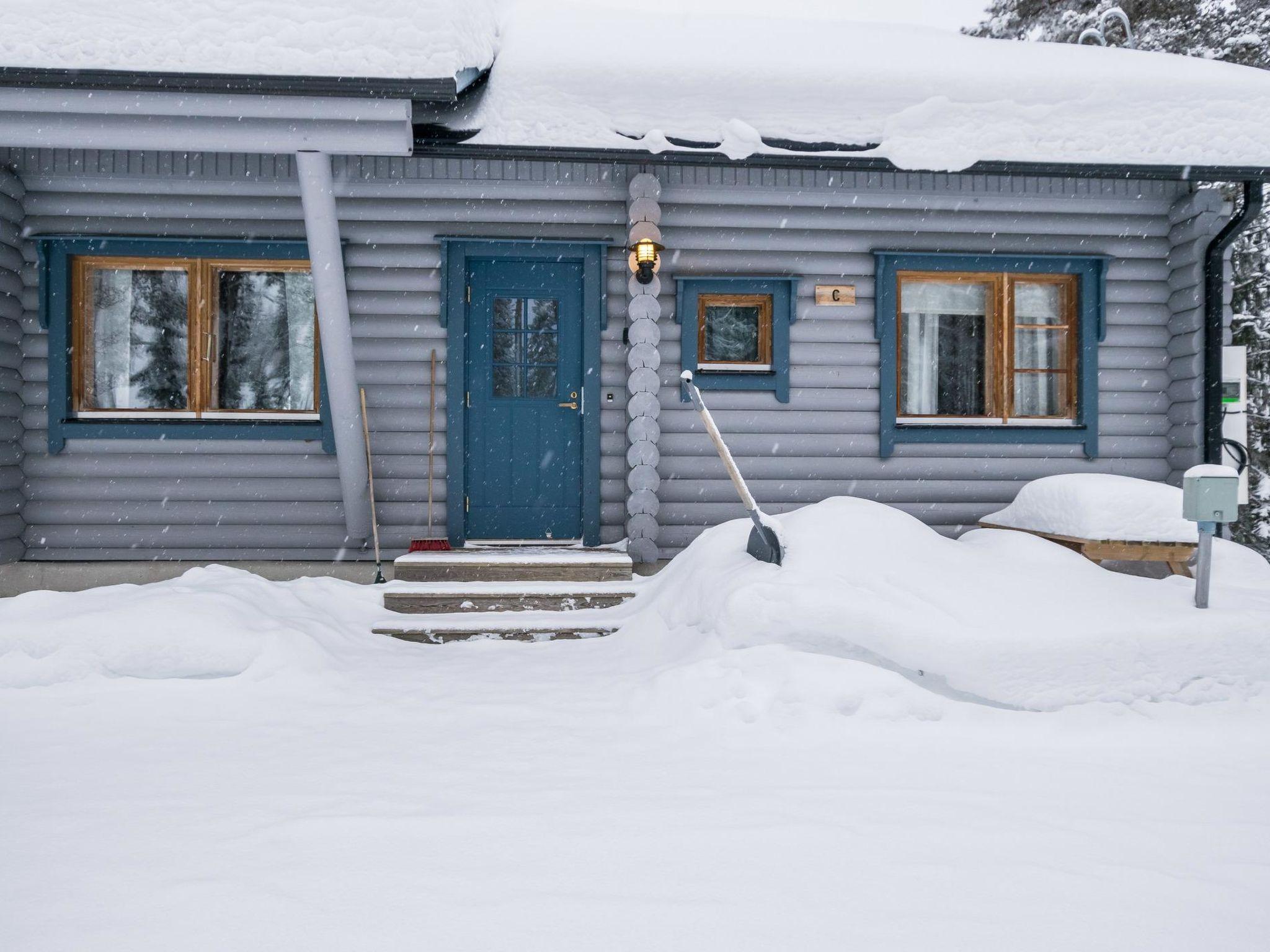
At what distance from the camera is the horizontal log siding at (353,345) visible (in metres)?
5.23

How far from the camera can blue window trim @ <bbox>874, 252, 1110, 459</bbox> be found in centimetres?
573

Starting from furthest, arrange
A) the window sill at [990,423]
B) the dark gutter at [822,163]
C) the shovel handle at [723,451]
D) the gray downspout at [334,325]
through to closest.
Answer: the window sill at [990,423] < the dark gutter at [822,163] < the gray downspout at [334,325] < the shovel handle at [723,451]

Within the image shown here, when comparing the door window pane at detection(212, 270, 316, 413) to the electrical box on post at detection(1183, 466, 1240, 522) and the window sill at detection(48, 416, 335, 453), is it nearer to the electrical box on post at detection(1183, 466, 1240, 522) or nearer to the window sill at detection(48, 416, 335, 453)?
the window sill at detection(48, 416, 335, 453)

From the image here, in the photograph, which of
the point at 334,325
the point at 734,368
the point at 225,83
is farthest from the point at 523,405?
the point at 225,83

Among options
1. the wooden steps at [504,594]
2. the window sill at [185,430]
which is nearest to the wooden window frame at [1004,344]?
the wooden steps at [504,594]

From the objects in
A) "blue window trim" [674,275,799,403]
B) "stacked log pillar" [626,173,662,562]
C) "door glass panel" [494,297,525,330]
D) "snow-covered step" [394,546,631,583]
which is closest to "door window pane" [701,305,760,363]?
"blue window trim" [674,275,799,403]

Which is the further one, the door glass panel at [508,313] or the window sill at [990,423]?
the window sill at [990,423]

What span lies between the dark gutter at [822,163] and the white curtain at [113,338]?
2.63 metres

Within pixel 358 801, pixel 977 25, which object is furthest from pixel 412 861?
pixel 977 25

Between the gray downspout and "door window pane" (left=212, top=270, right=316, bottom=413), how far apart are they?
62 centimetres

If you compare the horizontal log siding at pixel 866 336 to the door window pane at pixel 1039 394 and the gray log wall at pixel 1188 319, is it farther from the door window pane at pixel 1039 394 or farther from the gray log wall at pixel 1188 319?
the door window pane at pixel 1039 394

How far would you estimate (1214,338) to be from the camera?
557 cm

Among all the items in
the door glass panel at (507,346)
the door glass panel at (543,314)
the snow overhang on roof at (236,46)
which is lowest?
the door glass panel at (507,346)

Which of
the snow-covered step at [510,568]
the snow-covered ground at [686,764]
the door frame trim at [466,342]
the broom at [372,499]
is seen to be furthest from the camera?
the door frame trim at [466,342]
